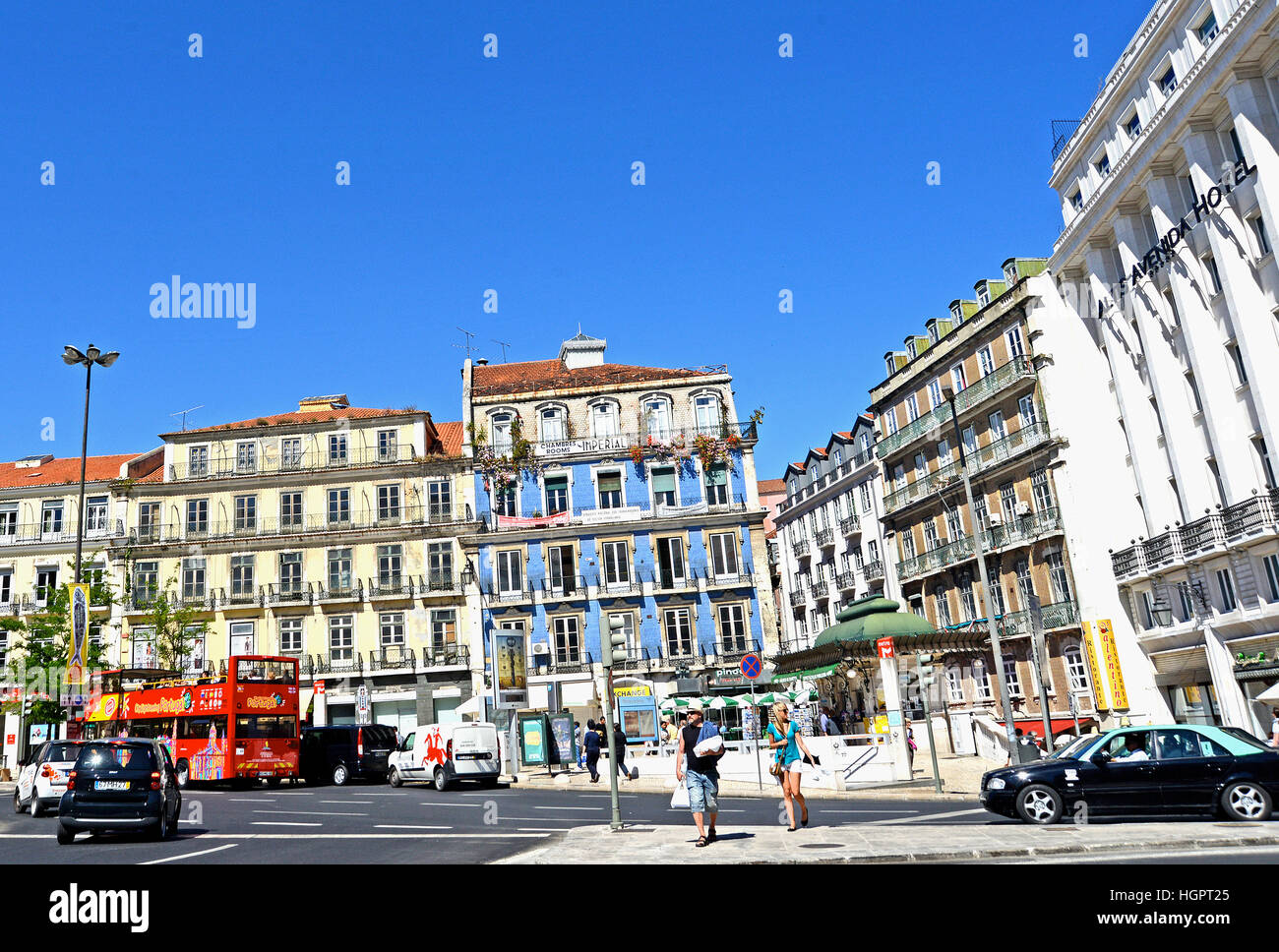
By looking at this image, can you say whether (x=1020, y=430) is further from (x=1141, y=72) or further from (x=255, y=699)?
(x=255, y=699)

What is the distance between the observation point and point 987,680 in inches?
1647

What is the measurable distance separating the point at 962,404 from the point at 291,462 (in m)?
33.1

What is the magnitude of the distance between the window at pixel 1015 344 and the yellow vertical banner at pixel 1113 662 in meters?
11.4

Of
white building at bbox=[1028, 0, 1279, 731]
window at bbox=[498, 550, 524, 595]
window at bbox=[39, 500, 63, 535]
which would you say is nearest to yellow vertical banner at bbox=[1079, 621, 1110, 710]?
white building at bbox=[1028, 0, 1279, 731]

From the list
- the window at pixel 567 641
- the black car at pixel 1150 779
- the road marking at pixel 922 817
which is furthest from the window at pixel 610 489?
the black car at pixel 1150 779

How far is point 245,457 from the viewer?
1986 inches

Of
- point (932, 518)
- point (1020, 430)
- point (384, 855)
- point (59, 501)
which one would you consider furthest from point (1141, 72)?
point (59, 501)

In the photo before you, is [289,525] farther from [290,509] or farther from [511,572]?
[511,572]

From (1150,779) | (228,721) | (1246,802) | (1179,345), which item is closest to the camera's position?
(1246,802)

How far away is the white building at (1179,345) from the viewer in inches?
1120

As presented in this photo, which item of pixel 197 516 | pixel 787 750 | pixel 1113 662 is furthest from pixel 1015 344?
pixel 197 516

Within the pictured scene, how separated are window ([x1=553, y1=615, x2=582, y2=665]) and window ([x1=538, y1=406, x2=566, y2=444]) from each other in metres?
9.46

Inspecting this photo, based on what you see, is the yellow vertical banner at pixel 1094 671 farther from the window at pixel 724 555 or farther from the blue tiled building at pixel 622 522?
the window at pixel 724 555
